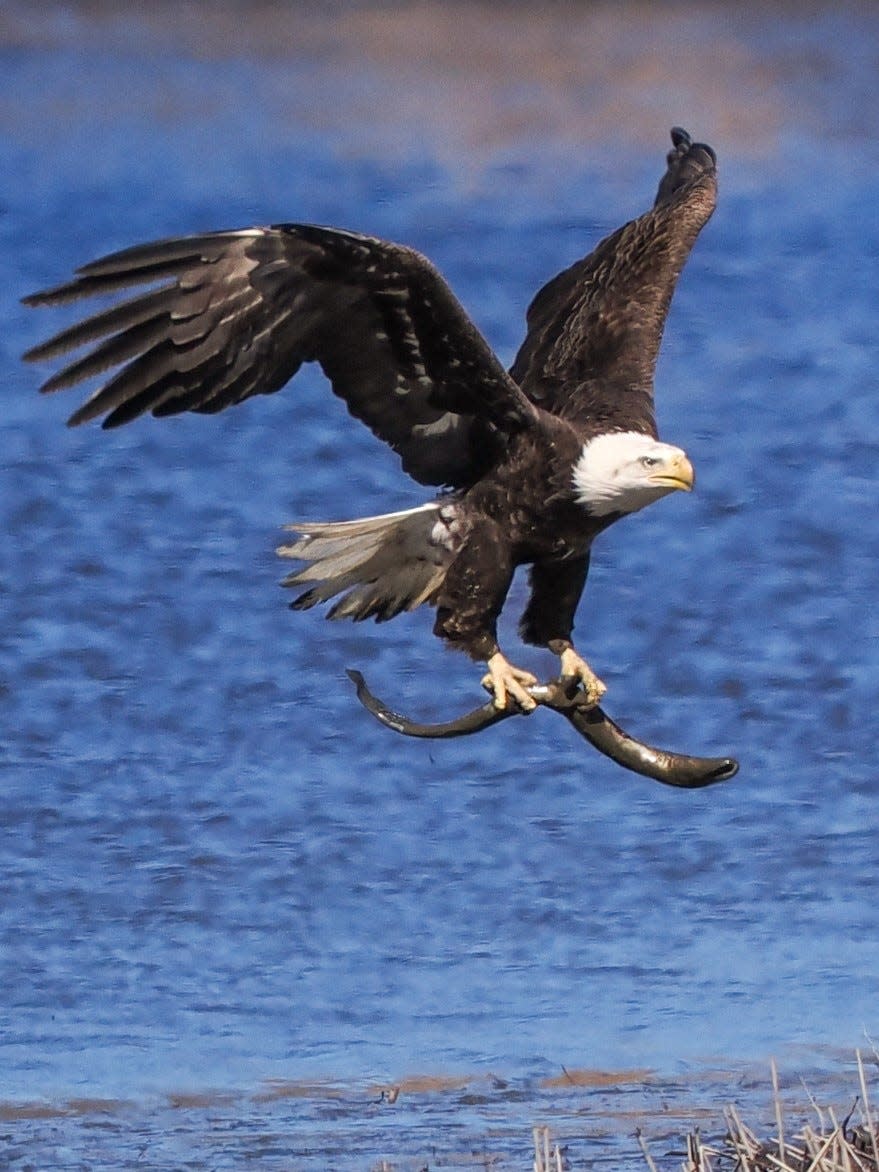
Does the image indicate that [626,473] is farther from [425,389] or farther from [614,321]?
[614,321]

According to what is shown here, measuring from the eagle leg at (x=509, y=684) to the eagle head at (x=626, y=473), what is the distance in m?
0.37

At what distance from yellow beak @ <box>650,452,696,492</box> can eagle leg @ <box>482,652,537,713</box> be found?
0.47m

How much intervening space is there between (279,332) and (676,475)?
0.78 meters

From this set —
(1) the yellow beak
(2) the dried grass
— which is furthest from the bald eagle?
(2) the dried grass

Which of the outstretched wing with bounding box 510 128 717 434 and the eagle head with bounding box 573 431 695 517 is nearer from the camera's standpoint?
the eagle head with bounding box 573 431 695 517

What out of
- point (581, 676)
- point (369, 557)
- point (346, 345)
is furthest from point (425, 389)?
point (581, 676)

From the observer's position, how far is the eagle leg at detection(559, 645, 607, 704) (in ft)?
20.7

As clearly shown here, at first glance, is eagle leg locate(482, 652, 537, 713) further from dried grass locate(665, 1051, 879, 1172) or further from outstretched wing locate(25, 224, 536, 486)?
dried grass locate(665, 1051, 879, 1172)

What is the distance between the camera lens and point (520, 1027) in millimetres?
7566

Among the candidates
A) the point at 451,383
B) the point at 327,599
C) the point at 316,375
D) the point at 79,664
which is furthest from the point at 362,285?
the point at 316,375

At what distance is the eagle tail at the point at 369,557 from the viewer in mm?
6484

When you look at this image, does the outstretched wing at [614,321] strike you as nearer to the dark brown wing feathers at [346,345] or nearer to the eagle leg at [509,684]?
the dark brown wing feathers at [346,345]

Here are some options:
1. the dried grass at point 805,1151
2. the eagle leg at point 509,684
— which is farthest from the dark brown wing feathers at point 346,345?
the dried grass at point 805,1151

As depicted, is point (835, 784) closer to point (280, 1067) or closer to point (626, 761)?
point (280, 1067)
